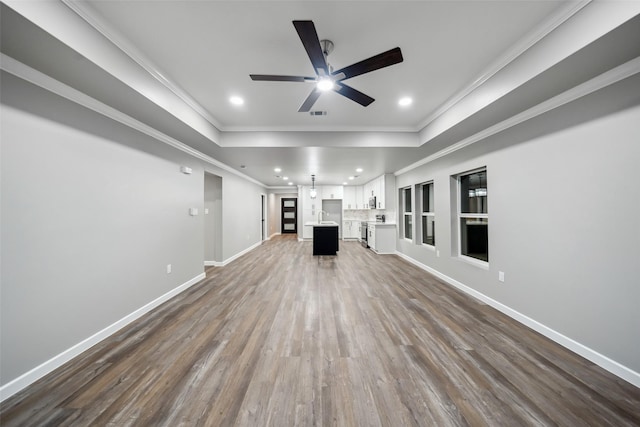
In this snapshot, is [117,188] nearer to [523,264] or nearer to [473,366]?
[473,366]

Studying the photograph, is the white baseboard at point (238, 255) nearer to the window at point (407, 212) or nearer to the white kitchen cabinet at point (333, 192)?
the white kitchen cabinet at point (333, 192)

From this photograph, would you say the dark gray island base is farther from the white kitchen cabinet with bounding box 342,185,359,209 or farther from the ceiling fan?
the ceiling fan

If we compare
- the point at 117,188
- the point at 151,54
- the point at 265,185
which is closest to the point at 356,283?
the point at 117,188

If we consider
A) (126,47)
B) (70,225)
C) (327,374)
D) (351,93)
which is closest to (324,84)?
(351,93)

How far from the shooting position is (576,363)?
193 cm

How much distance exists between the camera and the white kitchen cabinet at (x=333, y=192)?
955cm

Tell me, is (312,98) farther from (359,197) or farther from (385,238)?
(359,197)

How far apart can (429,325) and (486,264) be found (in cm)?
147

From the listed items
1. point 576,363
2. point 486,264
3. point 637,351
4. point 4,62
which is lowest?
point 576,363

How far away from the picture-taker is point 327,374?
180 centimetres

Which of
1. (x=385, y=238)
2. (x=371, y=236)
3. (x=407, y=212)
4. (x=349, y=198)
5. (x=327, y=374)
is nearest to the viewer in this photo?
(x=327, y=374)

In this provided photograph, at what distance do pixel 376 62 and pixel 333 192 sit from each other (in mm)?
7856

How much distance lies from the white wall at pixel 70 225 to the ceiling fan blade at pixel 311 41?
2119 mm

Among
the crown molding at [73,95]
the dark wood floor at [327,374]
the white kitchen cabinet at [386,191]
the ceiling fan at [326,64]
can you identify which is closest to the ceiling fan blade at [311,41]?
the ceiling fan at [326,64]
